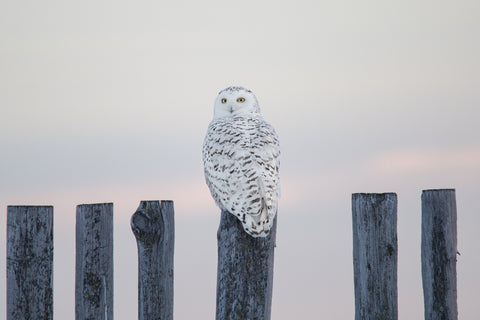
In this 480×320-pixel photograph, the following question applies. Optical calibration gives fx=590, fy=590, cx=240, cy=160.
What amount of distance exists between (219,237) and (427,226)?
226 cm

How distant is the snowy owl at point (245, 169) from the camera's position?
5.06 m

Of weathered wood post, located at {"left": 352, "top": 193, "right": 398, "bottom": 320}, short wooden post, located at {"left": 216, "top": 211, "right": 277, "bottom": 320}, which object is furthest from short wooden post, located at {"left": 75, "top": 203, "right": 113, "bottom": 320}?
weathered wood post, located at {"left": 352, "top": 193, "right": 398, "bottom": 320}

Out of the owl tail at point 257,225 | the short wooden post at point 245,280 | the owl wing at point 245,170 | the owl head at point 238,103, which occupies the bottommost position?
the short wooden post at point 245,280

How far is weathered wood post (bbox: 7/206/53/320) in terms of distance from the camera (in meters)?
4.76

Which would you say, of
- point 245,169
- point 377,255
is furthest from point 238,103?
point 377,255

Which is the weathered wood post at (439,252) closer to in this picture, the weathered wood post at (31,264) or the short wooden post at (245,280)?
the short wooden post at (245,280)

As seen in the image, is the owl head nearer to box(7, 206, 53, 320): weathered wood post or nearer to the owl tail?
the owl tail

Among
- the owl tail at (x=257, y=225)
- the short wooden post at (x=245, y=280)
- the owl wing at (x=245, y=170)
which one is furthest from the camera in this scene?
the owl wing at (x=245, y=170)

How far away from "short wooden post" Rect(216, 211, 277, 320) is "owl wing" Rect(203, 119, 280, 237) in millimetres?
161

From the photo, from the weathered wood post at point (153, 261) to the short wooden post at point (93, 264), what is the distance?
0.91 ft

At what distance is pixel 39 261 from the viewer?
15.6 feet

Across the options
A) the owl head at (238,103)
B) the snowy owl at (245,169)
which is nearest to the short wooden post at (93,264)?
the snowy owl at (245,169)

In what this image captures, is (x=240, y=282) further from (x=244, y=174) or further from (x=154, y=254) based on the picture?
(x=244, y=174)

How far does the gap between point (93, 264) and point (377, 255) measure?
2.43 metres
